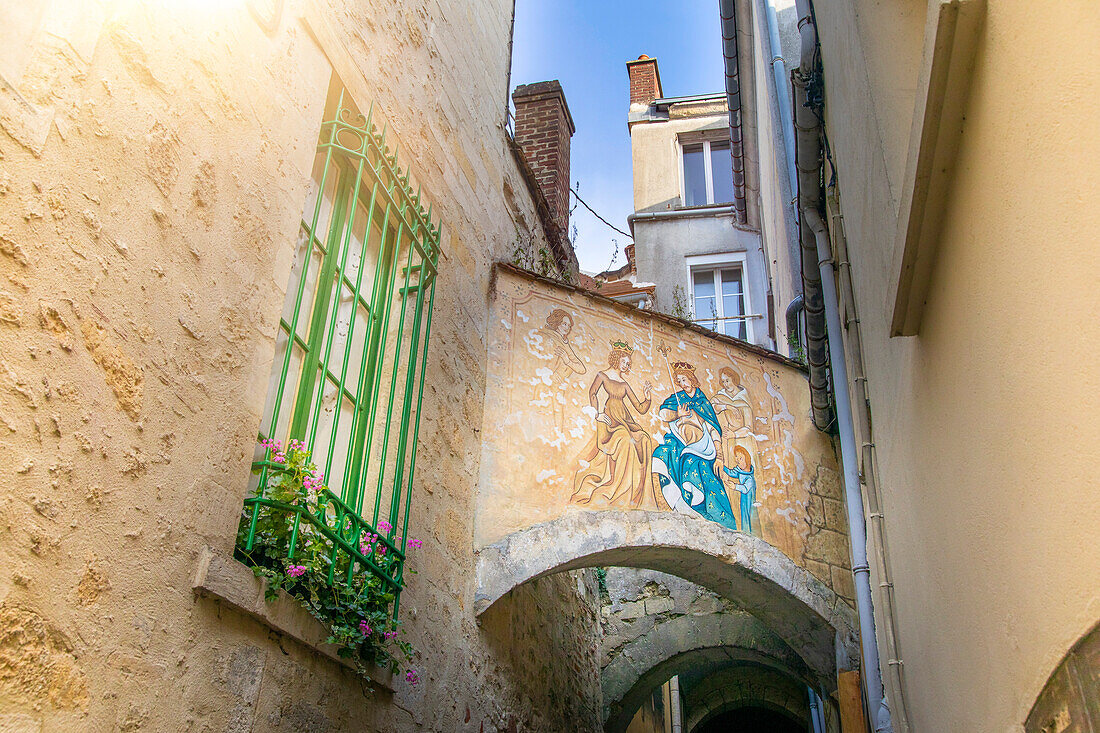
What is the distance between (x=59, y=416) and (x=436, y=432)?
2538mm

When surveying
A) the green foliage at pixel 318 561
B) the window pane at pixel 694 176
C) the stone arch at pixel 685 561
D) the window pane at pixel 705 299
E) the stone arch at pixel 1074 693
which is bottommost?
the stone arch at pixel 1074 693

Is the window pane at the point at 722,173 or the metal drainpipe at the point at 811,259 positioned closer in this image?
the metal drainpipe at the point at 811,259

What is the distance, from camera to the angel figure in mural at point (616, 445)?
529cm

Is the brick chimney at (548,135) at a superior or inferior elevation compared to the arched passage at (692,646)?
superior

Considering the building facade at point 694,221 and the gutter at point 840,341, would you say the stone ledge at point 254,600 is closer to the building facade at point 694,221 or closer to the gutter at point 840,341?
the gutter at point 840,341

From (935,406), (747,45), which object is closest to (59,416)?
(935,406)

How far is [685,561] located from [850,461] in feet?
3.64

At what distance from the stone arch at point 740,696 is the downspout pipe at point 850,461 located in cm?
748

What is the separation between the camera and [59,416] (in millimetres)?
2297

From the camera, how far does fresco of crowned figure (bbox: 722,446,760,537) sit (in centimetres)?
548

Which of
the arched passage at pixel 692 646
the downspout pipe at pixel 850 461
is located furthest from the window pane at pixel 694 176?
the downspout pipe at pixel 850 461

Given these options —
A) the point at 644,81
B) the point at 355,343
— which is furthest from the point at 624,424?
the point at 644,81

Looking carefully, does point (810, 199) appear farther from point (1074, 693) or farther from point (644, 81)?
point (644, 81)

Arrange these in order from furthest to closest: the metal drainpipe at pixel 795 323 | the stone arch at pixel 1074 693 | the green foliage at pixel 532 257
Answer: the green foliage at pixel 532 257 → the metal drainpipe at pixel 795 323 → the stone arch at pixel 1074 693
